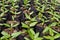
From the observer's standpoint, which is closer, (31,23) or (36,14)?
(31,23)

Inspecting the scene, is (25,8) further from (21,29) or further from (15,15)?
(21,29)

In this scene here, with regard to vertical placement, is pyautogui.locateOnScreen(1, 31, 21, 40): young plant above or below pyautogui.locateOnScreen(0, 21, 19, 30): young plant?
below

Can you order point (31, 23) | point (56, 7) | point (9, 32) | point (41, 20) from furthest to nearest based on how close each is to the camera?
point (56, 7) < point (41, 20) < point (31, 23) < point (9, 32)

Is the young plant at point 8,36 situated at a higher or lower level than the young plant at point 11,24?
lower

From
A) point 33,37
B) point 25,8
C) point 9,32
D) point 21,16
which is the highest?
point 25,8

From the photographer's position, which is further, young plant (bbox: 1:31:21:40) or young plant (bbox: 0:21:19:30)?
young plant (bbox: 0:21:19:30)

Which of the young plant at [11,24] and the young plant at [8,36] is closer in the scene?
the young plant at [8,36]

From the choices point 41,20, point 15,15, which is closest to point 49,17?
point 41,20

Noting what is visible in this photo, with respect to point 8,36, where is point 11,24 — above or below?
above

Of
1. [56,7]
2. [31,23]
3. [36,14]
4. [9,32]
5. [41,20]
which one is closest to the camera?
[9,32]

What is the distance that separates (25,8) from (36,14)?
0.50 feet

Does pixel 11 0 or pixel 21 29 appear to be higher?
pixel 11 0

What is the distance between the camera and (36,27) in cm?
161

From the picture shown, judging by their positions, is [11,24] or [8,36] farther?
[11,24]
